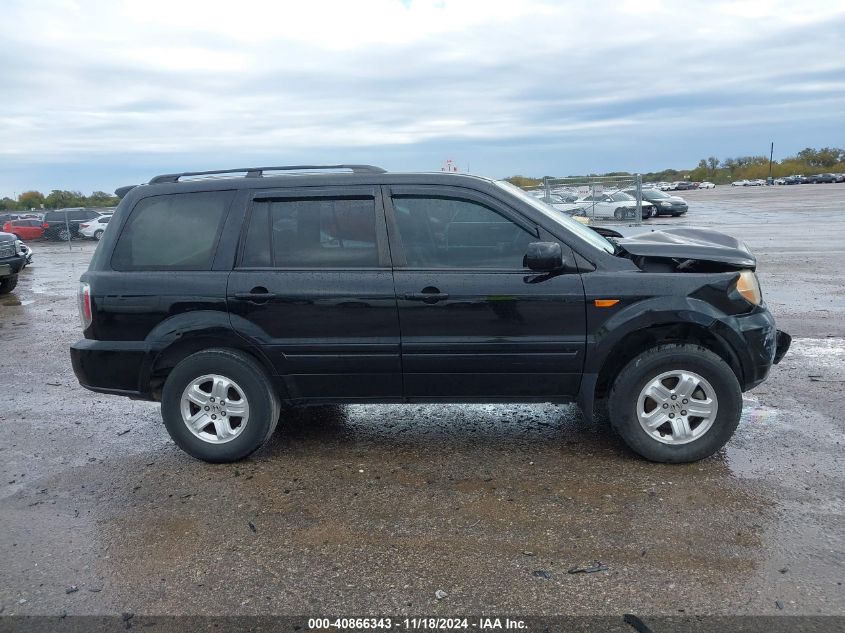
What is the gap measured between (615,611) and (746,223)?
25190mm

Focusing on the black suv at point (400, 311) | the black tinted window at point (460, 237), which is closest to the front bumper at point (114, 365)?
the black suv at point (400, 311)

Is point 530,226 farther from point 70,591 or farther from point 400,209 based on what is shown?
point 70,591

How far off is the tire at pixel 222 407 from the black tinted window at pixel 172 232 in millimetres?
668

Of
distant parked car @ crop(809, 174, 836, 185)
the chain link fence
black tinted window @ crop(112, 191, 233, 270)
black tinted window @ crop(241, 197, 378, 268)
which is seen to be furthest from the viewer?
distant parked car @ crop(809, 174, 836, 185)

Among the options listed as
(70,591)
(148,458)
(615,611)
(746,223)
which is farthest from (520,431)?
(746,223)

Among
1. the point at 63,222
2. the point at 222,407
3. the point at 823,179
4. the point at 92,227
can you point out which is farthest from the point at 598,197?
the point at 823,179

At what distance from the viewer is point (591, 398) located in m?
4.56

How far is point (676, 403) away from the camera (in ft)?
14.6

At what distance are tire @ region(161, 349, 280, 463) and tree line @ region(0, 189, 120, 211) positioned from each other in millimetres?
47358

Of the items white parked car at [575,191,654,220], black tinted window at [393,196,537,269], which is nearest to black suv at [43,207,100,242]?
white parked car at [575,191,654,220]

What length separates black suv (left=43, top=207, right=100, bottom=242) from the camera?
29109 mm

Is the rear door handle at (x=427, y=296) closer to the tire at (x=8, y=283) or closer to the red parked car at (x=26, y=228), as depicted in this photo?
the tire at (x=8, y=283)

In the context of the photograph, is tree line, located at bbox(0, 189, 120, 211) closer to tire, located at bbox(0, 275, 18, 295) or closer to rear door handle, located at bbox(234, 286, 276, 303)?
tire, located at bbox(0, 275, 18, 295)

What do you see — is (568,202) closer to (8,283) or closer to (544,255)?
(8,283)
